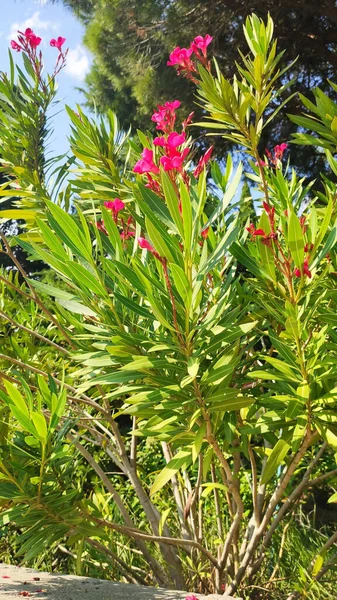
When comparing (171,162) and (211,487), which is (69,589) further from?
(171,162)

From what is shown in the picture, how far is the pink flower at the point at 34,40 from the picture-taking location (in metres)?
2.14

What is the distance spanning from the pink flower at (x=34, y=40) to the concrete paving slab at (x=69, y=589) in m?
1.84

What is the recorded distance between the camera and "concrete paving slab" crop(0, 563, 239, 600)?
1686mm

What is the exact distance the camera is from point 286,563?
2717mm

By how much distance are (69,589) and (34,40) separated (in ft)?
6.15

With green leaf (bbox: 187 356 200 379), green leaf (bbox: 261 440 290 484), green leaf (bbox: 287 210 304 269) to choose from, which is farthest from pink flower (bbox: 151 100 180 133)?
green leaf (bbox: 261 440 290 484)

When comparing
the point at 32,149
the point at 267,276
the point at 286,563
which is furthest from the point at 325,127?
the point at 286,563

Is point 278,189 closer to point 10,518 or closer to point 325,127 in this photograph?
point 325,127

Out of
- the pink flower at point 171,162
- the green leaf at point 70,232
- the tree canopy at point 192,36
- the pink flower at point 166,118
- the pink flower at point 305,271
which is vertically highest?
the tree canopy at point 192,36

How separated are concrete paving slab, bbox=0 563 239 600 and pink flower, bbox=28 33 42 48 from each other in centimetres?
184

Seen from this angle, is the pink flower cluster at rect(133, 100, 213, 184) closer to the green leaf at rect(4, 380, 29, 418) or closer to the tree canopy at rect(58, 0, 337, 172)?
the green leaf at rect(4, 380, 29, 418)

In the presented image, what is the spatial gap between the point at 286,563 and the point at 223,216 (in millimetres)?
1785

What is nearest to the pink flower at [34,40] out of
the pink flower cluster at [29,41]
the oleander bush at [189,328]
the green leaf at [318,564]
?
the pink flower cluster at [29,41]

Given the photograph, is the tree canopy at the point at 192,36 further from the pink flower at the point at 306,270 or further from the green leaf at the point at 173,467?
the green leaf at the point at 173,467
